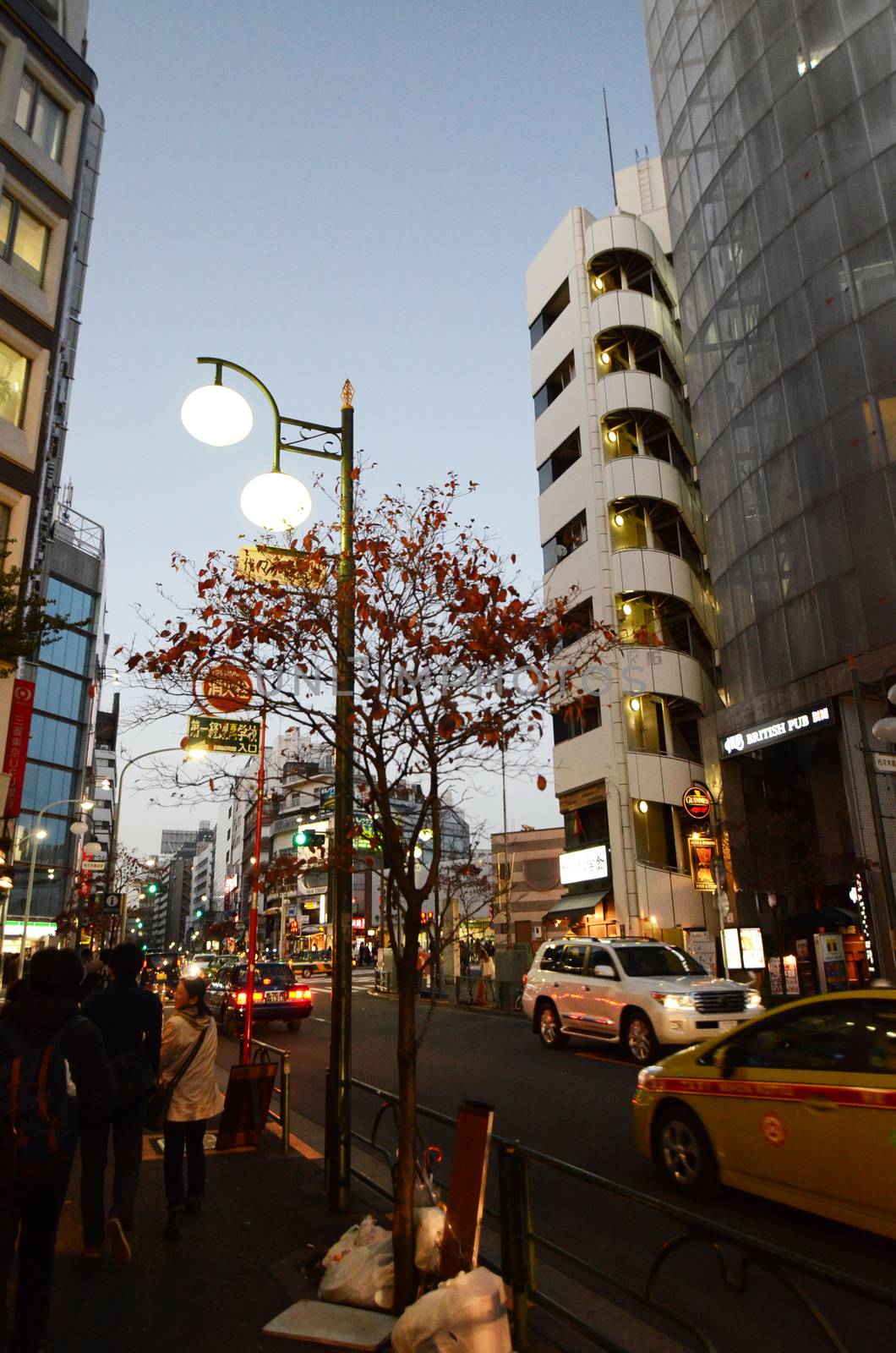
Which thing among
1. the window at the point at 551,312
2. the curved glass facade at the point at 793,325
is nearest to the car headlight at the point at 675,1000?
the curved glass facade at the point at 793,325

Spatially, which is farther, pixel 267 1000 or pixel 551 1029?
pixel 267 1000

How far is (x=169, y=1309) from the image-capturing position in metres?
5.07

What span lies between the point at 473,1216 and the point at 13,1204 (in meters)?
2.41

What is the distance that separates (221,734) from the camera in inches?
448

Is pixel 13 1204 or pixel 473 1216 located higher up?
pixel 13 1204

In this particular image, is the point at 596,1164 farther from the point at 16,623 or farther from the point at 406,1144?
the point at 16,623

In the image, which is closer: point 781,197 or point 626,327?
point 781,197

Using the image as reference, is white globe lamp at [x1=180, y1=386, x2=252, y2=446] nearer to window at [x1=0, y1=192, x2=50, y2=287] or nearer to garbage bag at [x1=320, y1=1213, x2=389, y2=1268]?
garbage bag at [x1=320, y1=1213, x2=389, y2=1268]

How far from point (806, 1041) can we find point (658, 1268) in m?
3.02

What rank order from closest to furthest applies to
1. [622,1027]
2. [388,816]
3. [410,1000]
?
1. [410,1000]
2. [388,816]
3. [622,1027]

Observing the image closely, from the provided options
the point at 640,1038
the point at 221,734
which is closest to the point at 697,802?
the point at 640,1038

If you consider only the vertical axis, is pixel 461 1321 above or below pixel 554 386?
below

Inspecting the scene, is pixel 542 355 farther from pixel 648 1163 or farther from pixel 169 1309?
pixel 169 1309

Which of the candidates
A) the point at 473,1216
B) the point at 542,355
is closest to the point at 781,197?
the point at 542,355
